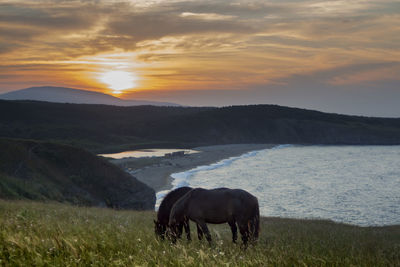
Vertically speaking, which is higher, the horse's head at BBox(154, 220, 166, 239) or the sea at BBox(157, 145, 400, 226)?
the horse's head at BBox(154, 220, 166, 239)

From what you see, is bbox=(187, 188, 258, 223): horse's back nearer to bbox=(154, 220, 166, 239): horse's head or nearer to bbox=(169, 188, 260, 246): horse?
bbox=(169, 188, 260, 246): horse

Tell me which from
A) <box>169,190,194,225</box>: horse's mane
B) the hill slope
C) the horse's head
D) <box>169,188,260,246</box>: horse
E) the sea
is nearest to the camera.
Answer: <box>169,188,260,246</box>: horse

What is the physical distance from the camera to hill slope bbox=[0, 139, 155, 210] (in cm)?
3188

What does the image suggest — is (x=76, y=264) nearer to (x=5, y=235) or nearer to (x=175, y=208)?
(x=5, y=235)

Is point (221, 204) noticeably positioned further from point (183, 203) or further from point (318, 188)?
point (318, 188)

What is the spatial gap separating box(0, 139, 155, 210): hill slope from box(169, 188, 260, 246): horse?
74.0ft

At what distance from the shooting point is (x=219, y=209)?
32.3 ft

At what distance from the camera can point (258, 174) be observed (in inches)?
3164

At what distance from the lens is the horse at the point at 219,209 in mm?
9836

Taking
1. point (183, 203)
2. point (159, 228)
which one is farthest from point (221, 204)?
point (159, 228)

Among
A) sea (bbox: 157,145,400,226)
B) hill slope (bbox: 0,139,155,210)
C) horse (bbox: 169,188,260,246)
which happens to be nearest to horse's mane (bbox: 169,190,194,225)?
horse (bbox: 169,188,260,246)

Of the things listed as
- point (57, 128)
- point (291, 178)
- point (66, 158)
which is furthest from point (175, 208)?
point (57, 128)

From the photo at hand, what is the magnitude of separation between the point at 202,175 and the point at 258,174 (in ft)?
47.3

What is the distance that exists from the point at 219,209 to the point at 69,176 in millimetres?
28222
